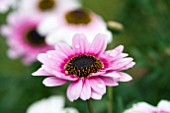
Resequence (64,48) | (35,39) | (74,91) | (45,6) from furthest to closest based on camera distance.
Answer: (45,6), (35,39), (64,48), (74,91)

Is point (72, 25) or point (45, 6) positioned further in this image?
point (45, 6)

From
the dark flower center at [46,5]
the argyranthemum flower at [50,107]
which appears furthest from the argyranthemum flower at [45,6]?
the argyranthemum flower at [50,107]

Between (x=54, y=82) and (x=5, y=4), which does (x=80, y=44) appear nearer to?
(x=54, y=82)

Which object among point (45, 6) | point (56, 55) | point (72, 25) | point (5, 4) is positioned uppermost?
point (45, 6)

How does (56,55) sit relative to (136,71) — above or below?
below

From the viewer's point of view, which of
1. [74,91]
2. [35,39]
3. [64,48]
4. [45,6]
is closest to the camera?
[74,91]

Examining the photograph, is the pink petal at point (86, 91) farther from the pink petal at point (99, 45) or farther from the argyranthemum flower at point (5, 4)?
the argyranthemum flower at point (5, 4)

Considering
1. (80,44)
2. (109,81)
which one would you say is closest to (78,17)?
(80,44)
